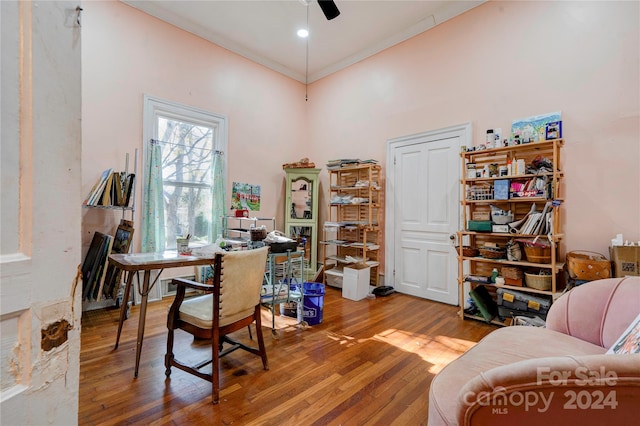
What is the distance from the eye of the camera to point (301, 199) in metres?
5.14

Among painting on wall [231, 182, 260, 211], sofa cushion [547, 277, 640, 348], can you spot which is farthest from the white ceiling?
sofa cushion [547, 277, 640, 348]

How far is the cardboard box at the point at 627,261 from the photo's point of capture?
7.69 feet

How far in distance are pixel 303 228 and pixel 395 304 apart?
6.56 feet

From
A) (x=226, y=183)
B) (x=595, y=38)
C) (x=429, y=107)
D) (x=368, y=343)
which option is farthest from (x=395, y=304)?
(x=595, y=38)

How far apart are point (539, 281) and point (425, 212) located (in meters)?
1.53

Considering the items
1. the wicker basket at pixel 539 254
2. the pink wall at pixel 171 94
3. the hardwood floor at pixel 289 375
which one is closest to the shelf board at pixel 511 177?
the wicker basket at pixel 539 254

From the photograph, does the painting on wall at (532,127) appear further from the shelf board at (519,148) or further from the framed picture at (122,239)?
the framed picture at (122,239)

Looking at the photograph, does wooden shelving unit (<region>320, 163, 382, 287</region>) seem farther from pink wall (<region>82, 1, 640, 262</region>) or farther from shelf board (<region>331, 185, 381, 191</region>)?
pink wall (<region>82, 1, 640, 262</region>)

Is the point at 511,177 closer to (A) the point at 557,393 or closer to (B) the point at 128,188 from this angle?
(A) the point at 557,393

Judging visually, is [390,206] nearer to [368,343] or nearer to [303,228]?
[303,228]

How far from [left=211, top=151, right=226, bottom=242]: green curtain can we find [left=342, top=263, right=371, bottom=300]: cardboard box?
193cm

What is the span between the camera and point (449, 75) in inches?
148

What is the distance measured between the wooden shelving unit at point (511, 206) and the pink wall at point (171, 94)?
3035 millimetres

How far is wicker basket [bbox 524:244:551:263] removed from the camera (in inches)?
109
